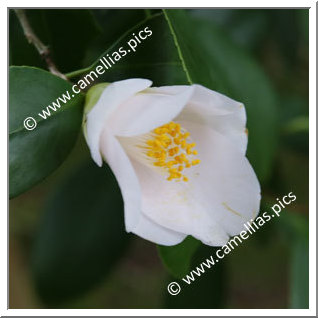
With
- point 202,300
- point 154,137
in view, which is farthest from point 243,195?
point 202,300

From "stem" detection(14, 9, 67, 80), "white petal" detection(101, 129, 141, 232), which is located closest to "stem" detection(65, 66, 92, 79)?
"stem" detection(14, 9, 67, 80)

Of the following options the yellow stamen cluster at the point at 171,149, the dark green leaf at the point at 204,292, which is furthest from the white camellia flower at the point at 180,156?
the dark green leaf at the point at 204,292

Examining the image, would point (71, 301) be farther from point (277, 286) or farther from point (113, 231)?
point (277, 286)

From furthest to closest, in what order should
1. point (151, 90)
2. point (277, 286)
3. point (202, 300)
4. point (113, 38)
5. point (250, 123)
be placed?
point (277, 286), point (202, 300), point (250, 123), point (113, 38), point (151, 90)

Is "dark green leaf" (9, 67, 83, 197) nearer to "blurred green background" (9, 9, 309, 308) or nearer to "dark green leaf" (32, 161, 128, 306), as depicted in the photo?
"blurred green background" (9, 9, 309, 308)

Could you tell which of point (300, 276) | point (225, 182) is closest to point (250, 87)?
point (300, 276)

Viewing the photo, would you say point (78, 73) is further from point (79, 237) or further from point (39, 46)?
point (79, 237)
